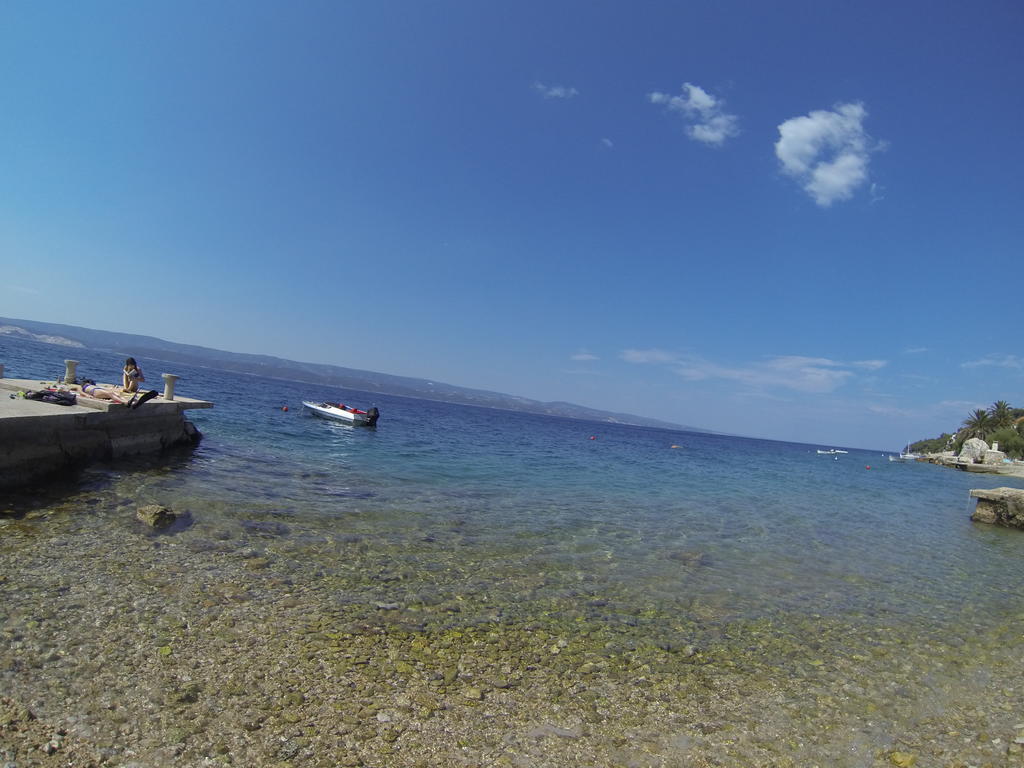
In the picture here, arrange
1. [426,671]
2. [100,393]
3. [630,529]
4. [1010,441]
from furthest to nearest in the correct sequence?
1. [1010,441]
2. [100,393]
3. [630,529]
4. [426,671]

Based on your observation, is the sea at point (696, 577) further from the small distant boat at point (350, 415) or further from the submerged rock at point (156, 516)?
the small distant boat at point (350, 415)

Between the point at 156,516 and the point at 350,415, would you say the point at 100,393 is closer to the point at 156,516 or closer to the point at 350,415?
the point at 156,516

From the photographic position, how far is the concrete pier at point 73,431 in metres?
11.1

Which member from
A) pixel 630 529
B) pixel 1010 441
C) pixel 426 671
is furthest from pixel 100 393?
pixel 1010 441

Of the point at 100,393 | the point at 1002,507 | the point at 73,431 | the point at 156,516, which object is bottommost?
the point at 156,516

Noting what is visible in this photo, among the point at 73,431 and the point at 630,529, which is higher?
the point at 73,431

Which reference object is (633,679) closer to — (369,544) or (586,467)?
(369,544)

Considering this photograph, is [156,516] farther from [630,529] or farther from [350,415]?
[350,415]

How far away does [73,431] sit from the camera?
1330cm

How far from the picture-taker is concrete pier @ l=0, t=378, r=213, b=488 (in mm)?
11078

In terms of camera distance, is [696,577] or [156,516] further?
[696,577]

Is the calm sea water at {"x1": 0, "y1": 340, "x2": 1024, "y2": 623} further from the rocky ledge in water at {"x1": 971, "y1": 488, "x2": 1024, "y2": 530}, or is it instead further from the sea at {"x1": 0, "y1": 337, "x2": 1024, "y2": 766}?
the rocky ledge in water at {"x1": 971, "y1": 488, "x2": 1024, "y2": 530}

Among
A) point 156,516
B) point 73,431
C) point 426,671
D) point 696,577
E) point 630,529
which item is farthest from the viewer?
point 630,529

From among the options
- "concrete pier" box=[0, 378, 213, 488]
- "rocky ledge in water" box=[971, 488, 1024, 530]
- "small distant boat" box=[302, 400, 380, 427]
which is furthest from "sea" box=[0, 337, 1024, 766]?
"small distant boat" box=[302, 400, 380, 427]
